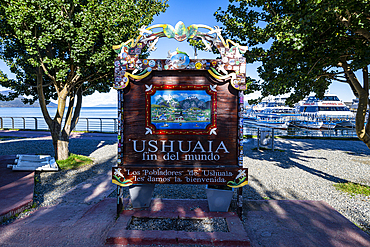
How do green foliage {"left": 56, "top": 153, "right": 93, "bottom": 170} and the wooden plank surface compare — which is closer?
the wooden plank surface

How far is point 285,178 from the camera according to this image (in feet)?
20.3

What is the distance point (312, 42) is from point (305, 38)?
77cm

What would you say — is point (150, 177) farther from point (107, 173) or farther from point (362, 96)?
point (362, 96)

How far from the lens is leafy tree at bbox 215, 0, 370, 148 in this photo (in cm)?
428

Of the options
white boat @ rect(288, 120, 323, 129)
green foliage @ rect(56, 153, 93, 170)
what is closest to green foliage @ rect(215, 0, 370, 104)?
green foliage @ rect(56, 153, 93, 170)

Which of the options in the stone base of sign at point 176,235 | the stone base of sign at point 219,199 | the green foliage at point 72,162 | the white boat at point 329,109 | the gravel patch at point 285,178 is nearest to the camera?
the stone base of sign at point 176,235

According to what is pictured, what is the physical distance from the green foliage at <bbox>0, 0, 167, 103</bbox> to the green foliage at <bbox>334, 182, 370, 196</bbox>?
8170 mm

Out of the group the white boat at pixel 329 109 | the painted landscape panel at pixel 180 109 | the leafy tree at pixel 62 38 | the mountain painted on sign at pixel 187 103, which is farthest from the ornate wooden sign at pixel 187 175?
the white boat at pixel 329 109

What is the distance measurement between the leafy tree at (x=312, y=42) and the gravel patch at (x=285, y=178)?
1870 mm

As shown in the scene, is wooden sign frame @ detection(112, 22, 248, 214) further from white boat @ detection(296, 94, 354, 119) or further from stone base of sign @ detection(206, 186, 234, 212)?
white boat @ detection(296, 94, 354, 119)

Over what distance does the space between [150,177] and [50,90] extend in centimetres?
803

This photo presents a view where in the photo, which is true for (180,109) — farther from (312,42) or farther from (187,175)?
(312,42)

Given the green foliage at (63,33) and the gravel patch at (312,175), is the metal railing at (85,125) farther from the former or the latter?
the gravel patch at (312,175)

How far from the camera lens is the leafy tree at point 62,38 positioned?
18.3ft
